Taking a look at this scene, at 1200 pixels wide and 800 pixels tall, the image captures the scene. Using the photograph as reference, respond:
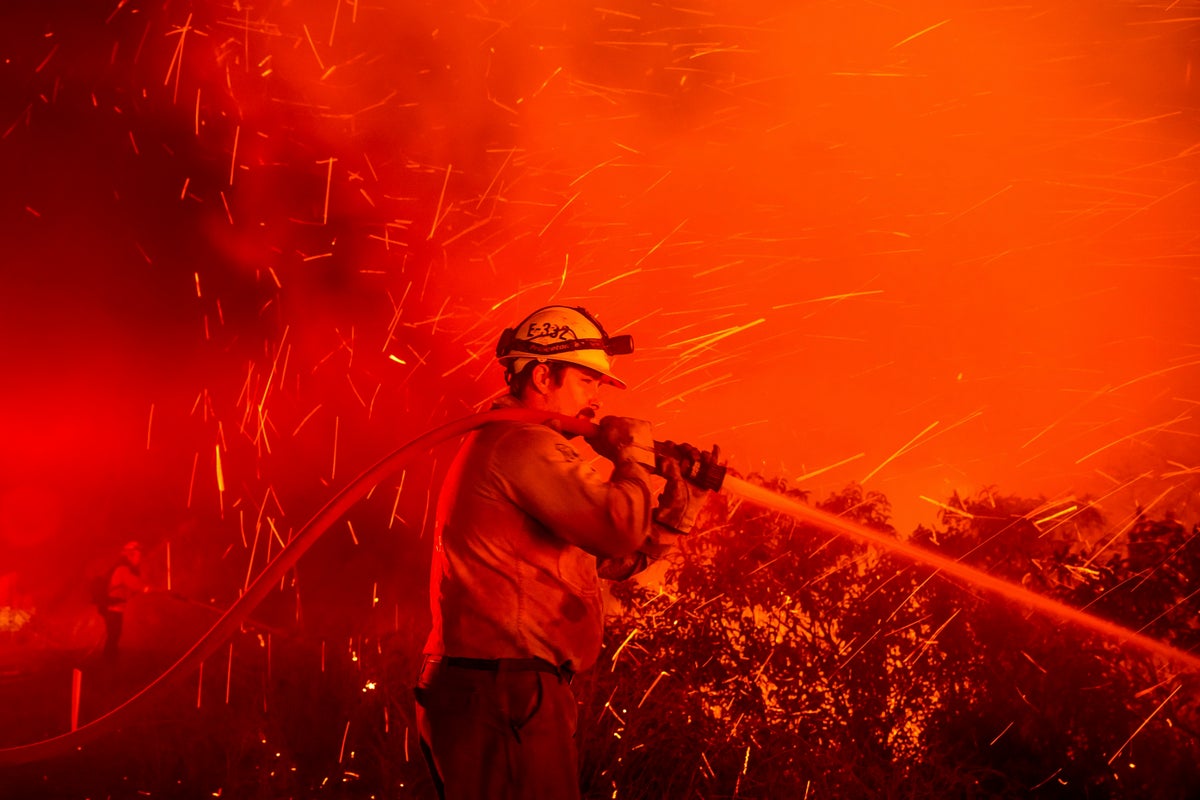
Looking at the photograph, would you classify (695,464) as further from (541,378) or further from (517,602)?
(517,602)

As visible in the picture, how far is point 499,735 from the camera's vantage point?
290 cm

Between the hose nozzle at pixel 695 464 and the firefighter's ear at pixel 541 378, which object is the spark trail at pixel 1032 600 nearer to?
the hose nozzle at pixel 695 464

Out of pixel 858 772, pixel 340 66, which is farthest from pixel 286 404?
pixel 858 772

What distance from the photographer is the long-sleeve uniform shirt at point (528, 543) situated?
9.71ft

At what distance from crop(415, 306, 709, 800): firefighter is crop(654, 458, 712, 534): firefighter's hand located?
0.26ft

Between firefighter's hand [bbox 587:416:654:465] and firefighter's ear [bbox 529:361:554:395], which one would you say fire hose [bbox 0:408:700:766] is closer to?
firefighter's hand [bbox 587:416:654:465]

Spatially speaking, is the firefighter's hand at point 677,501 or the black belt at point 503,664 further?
the firefighter's hand at point 677,501

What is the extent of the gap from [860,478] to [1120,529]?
1651 millimetres

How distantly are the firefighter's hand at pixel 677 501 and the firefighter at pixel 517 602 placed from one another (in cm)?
8

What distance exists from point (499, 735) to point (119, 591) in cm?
865

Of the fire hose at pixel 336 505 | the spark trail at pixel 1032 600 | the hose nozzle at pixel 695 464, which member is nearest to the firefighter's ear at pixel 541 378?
the fire hose at pixel 336 505

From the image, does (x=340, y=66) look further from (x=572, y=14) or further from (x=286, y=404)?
(x=286, y=404)

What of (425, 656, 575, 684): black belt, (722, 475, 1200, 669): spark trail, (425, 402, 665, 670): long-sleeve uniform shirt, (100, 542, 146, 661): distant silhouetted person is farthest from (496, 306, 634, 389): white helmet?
(100, 542, 146, 661): distant silhouetted person

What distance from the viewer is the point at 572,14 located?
783 centimetres
